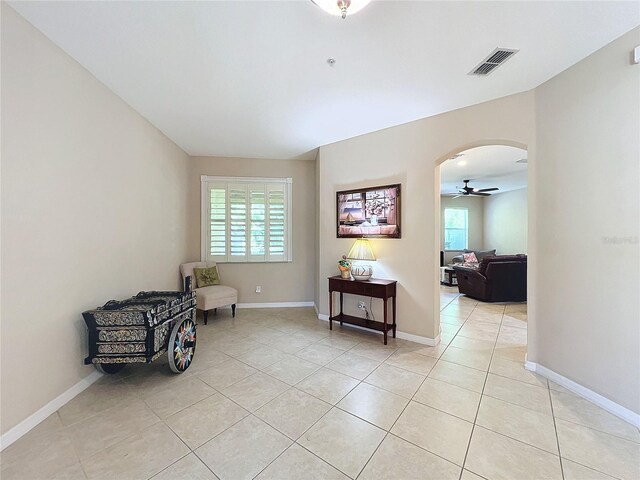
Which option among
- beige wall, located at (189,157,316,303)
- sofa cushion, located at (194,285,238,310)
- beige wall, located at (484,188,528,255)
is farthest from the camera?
beige wall, located at (484,188,528,255)

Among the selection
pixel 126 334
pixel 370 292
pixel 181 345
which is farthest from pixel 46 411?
pixel 370 292

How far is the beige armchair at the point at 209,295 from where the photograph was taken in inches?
157

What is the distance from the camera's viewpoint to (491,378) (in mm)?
2471

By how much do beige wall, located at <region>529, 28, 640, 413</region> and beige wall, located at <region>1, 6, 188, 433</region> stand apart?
4232mm

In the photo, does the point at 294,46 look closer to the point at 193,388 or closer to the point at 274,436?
the point at 274,436

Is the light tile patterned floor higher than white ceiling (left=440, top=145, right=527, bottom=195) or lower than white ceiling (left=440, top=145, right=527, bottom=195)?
lower

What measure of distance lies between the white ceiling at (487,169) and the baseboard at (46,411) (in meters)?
5.61

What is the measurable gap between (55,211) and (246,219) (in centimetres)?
291

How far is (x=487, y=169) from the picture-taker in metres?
5.69

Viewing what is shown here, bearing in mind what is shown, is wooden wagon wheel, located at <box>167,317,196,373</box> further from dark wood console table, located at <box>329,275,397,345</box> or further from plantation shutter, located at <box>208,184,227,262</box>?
plantation shutter, located at <box>208,184,227,262</box>

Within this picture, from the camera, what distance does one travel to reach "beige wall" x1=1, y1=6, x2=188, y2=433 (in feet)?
5.55

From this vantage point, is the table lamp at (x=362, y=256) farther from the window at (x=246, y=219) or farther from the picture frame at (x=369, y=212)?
the window at (x=246, y=219)

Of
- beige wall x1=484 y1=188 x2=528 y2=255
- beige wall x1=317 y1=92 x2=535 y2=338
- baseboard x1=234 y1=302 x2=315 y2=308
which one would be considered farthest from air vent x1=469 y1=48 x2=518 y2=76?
beige wall x1=484 y1=188 x2=528 y2=255

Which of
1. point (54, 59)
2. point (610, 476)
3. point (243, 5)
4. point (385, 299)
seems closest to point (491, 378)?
point (610, 476)
